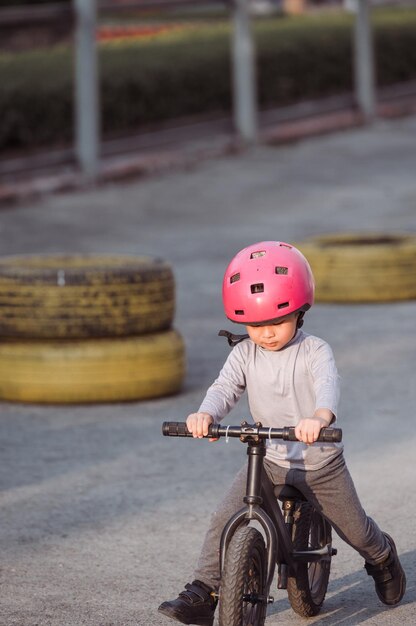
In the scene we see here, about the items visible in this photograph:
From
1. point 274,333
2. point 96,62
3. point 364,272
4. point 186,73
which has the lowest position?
point 364,272

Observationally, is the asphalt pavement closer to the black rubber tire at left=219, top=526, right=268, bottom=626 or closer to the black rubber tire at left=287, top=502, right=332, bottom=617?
the black rubber tire at left=287, top=502, right=332, bottom=617

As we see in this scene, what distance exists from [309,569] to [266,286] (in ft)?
3.17

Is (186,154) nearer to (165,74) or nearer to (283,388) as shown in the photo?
(165,74)

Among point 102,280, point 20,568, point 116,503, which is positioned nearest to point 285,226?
point 102,280

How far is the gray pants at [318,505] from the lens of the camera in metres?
4.23

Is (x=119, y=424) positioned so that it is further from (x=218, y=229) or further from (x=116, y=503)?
(x=218, y=229)

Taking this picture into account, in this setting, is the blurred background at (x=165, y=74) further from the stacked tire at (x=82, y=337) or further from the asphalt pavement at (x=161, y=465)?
the stacked tire at (x=82, y=337)

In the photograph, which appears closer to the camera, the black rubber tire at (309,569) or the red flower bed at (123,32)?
the black rubber tire at (309,569)

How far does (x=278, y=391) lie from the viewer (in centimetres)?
430

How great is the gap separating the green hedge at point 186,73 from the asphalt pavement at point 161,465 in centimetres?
194

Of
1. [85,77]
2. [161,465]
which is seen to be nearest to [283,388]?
[161,465]

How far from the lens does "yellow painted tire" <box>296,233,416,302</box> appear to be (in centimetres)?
1031

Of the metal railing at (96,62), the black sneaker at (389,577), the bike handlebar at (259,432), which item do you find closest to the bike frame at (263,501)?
the bike handlebar at (259,432)

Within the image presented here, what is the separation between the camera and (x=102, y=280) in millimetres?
7523
